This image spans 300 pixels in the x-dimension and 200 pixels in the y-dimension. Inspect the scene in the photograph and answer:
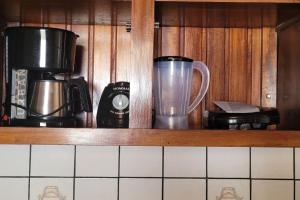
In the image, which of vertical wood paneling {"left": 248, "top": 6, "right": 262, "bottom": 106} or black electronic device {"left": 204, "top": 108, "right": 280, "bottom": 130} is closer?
black electronic device {"left": 204, "top": 108, "right": 280, "bottom": 130}

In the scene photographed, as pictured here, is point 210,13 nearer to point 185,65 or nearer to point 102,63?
point 185,65

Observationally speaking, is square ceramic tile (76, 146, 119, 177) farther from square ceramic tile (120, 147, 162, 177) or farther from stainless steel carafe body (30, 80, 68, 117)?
stainless steel carafe body (30, 80, 68, 117)

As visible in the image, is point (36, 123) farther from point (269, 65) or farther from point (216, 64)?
point (269, 65)

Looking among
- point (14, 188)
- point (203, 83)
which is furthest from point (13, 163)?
point (203, 83)

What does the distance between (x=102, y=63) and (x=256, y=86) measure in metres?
0.47

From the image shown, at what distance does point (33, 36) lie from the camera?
84 centimetres

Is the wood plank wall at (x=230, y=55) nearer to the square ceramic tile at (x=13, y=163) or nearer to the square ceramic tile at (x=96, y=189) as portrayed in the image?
the square ceramic tile at (x=96, y=189)

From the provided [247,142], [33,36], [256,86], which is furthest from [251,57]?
[33,36]

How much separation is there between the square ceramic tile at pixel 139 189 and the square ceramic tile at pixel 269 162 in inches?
11.9

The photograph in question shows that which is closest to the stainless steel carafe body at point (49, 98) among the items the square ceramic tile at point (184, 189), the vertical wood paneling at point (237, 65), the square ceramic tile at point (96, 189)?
the square ceramic tile at point (96, 189)

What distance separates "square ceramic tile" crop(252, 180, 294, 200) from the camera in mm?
1060

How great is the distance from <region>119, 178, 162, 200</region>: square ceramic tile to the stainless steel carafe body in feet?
1.00

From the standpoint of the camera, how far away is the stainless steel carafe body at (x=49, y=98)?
0.86 m

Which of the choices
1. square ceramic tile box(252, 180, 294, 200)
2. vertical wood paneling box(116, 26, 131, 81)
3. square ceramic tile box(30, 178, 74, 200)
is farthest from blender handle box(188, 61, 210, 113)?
square ceramic tile box(30, 178, 74, 200)
